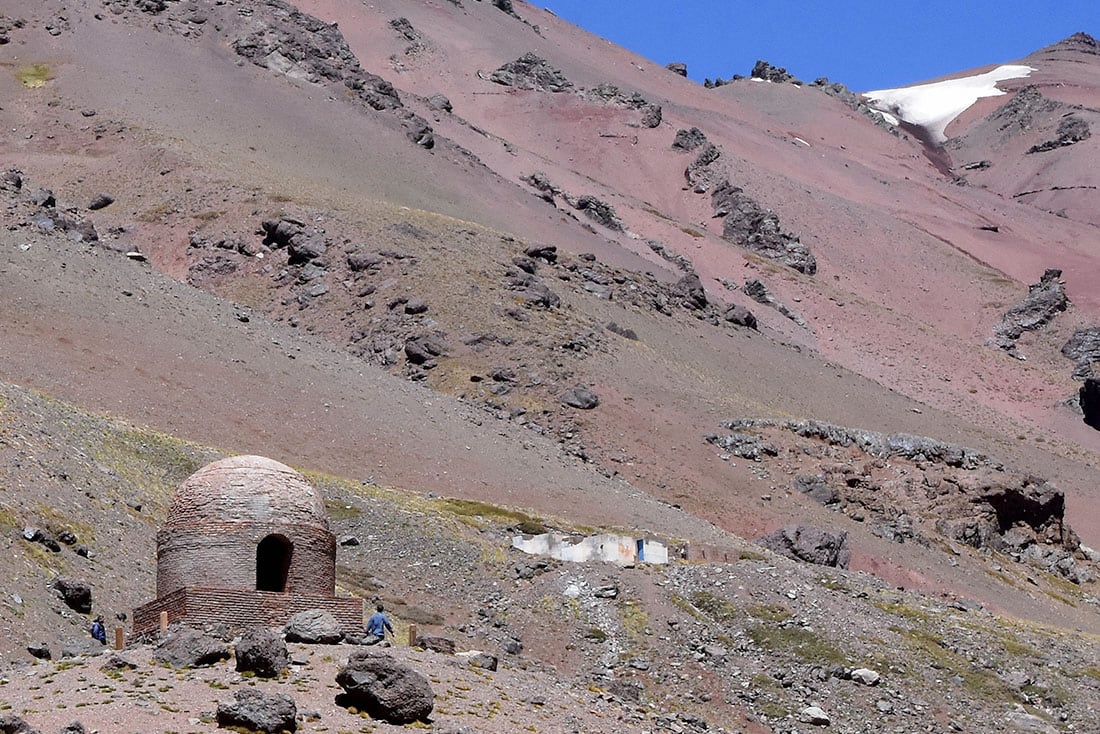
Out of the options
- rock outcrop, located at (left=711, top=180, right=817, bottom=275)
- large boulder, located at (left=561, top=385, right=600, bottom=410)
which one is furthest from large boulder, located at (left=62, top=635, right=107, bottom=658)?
rock outcrop, located at (left=711, top=180, right=817, bottom=275)

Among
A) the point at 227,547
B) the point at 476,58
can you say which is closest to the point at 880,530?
the point at 227,547

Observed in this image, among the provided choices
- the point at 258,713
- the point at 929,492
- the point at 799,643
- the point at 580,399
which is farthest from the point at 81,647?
the point at 929,492

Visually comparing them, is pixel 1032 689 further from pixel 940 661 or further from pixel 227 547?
pixel 227 547

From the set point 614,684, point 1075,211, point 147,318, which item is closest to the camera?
point 614,684

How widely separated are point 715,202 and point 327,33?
29128mm

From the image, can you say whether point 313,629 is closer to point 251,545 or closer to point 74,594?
point 251,545

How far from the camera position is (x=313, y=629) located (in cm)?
3341

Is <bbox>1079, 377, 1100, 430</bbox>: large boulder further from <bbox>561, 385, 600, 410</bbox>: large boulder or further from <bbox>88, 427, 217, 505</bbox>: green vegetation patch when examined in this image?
<bbox>88, 427, 217, 505</bbox>: green vegetation patch

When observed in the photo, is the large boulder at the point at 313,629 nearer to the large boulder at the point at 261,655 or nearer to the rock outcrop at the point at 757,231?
the large boulder at the point at 261,655

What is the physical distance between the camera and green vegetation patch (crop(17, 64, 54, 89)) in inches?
4604

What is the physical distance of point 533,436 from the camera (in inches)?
3000

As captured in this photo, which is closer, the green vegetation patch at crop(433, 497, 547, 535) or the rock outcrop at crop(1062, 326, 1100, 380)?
the green vegetation patch at crop(433, 497, 547, 535)

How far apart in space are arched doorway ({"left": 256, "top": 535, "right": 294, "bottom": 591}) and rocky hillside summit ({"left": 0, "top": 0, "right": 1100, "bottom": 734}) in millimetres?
2881

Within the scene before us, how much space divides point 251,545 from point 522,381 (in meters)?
47.8
